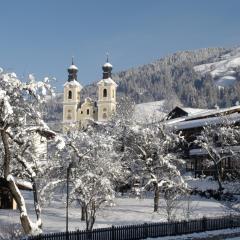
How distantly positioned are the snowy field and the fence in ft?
23.3

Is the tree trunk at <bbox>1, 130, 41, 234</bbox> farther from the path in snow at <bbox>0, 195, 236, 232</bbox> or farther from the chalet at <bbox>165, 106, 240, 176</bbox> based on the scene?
the chalet at <bbox>165, 106, 240, 176</bbox>

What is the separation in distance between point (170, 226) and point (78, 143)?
11313 millimetres

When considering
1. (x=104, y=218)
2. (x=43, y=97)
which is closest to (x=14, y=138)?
(x=43, y=97)

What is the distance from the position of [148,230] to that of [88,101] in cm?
12359

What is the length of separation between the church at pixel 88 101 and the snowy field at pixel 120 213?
87.4 metres

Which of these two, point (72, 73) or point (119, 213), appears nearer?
point (119, 213)

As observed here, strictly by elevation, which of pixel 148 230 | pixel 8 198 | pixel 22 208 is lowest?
pixel 148 230

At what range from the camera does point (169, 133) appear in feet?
182

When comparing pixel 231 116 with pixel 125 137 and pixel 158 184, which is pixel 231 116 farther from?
pixel 158 184

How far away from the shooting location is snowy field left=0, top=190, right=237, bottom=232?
133ft

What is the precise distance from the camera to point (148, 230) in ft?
100

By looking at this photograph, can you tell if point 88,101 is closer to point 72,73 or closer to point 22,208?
point 72,73

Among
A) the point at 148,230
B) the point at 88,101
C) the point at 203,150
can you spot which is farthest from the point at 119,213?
the point at 88,101

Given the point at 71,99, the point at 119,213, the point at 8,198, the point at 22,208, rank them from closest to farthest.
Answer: the point at 22,208 < the point at 119,213 < the point at 8,198 < the point at 71,99
